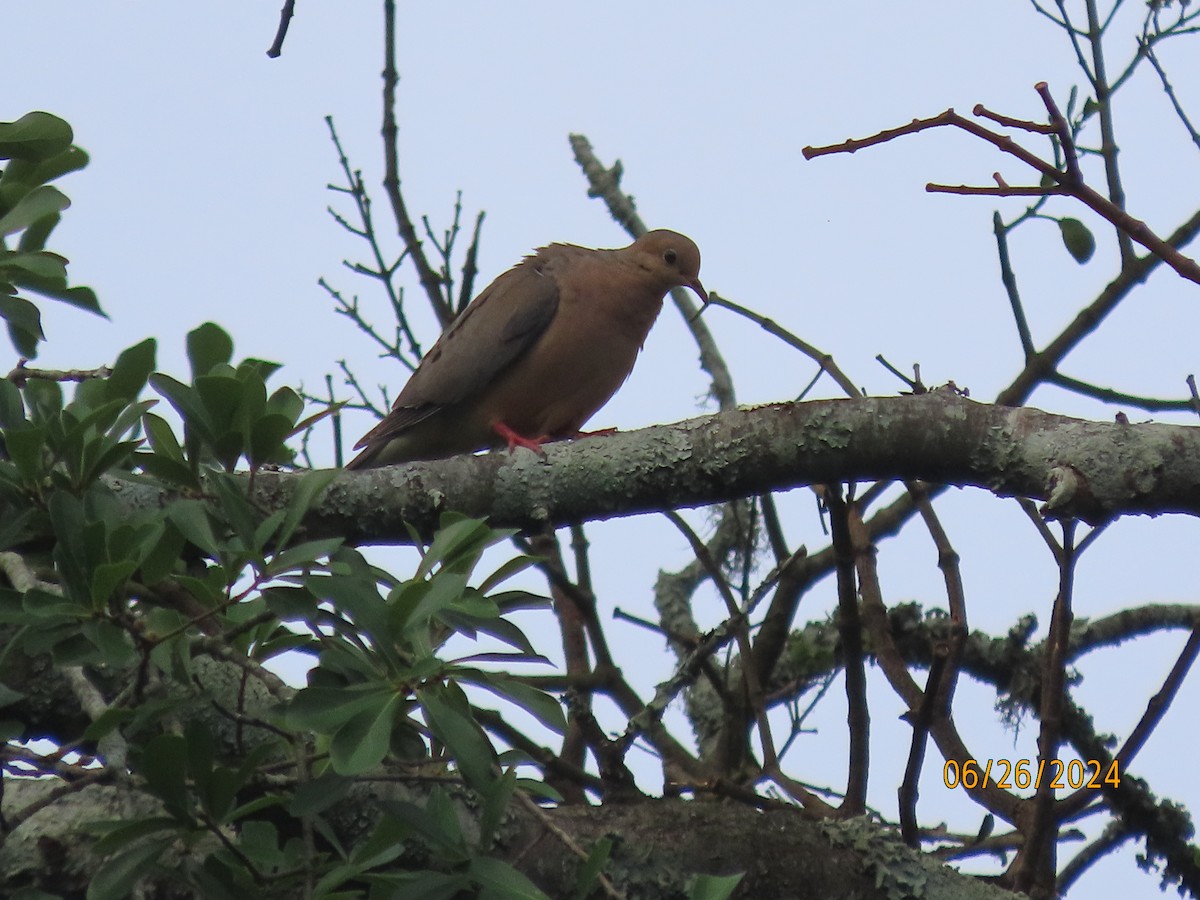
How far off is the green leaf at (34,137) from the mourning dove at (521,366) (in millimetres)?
2409

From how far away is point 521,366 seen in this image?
200 inches

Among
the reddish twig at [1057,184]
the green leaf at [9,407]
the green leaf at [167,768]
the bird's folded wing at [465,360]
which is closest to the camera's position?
the reddish twig at [1057,184]

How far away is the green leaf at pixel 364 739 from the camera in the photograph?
5.56 feet

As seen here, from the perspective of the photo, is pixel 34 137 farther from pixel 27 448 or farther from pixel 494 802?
pixel 494 802

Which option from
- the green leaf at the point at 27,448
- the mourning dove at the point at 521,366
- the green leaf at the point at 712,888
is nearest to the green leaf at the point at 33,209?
the green leaf at the point at 27,448

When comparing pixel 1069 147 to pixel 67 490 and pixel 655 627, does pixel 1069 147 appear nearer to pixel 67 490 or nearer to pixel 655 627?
pixel 67 490

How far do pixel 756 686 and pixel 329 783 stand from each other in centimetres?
164

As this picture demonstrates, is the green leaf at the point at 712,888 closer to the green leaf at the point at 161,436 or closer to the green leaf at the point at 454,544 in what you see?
the green leaf at the point at 454,544

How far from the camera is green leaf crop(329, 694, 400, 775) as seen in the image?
1.69 meters

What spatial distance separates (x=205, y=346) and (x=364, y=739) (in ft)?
3.19

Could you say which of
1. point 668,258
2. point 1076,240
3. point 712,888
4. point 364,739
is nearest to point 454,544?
point 364,739

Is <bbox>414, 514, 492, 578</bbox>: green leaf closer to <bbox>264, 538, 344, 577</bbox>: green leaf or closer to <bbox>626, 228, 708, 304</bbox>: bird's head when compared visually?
<bbox>264, 538, 344, 577</bbox>: green leaf

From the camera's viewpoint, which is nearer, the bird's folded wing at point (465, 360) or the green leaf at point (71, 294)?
the green leaf at point (71, 294)

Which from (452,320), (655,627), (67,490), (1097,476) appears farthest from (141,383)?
(452,320)
